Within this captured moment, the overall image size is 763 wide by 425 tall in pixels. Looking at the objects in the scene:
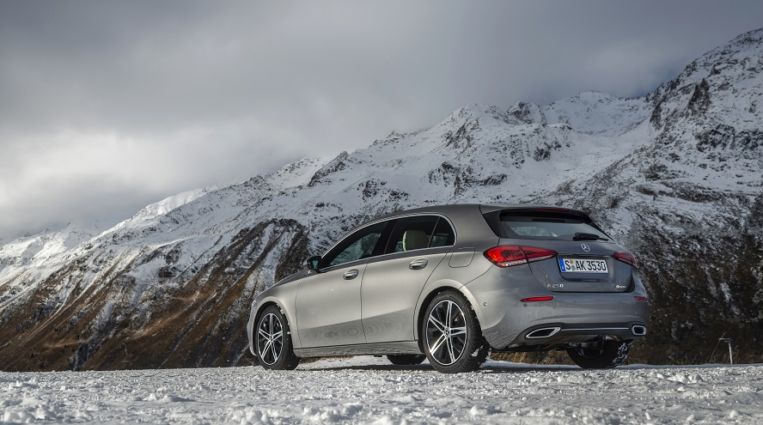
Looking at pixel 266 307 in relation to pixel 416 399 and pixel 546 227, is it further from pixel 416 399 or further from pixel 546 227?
pixel 416 399

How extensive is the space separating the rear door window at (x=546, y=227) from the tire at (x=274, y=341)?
372 cm

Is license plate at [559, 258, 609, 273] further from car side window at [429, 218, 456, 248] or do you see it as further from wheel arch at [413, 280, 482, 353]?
car side window at [429, 218, 456, 248]

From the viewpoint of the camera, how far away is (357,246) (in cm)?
941

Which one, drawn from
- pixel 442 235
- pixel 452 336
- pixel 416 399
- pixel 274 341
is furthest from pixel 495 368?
pixel 416 399

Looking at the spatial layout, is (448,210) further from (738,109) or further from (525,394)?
(738,109)

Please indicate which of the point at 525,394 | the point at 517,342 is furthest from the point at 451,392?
the point at 517,342

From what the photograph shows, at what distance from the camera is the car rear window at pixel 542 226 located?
774cm

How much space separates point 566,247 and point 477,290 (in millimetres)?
1105

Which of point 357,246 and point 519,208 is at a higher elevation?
point 519,208

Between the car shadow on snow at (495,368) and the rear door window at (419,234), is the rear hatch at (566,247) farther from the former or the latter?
the car shadow on snow at (495,368)

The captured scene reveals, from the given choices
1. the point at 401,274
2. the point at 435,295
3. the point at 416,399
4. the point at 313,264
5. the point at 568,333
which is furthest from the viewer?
the point at 313,264

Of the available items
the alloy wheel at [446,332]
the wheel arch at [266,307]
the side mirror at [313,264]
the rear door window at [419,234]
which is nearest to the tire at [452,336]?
the alloy wheel at [446,332]

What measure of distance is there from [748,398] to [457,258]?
3.26 meters

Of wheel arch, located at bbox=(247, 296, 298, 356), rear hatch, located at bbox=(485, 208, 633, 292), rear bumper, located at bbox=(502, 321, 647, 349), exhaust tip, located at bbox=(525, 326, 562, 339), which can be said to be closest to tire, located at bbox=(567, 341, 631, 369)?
rear bumper, located at bbox=(502, 321, 647, 349)
